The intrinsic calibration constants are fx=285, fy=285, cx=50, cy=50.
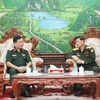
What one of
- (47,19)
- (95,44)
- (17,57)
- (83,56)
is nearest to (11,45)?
(17,57)

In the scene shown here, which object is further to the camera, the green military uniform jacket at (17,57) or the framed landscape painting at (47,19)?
the framed landscape painting at (47,19)

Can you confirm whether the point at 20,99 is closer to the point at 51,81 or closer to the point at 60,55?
the point at 51,81

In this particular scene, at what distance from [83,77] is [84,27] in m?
2.12

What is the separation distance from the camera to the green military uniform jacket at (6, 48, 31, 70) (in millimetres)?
4587

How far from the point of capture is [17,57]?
4.65 metres

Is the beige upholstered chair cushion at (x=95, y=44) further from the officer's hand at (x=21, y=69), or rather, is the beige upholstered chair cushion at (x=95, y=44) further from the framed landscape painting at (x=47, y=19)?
the officer's hand at (x=21, y=69)

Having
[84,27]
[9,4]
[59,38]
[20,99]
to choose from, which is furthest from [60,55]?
[20,99]

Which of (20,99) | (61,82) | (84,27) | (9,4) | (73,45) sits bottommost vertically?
(20,99)

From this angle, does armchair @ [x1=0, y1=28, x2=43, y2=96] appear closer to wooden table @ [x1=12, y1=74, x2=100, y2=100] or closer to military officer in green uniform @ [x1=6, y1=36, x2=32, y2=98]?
military officer in green uniform @ [x1=6, y1=36, x2=32, y2=98]

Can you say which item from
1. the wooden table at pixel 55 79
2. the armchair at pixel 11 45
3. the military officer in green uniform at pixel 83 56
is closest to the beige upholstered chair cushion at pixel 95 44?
the military officer in green uniform at pixel 83 56

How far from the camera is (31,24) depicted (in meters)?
5.94

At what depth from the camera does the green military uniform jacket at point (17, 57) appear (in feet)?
15.0

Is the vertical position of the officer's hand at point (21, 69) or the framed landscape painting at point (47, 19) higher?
the framed landscape painting at point (47, 19)

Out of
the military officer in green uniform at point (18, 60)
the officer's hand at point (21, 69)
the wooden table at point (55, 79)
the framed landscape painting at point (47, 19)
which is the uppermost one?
the framed landscape painting at point (47, 19)
